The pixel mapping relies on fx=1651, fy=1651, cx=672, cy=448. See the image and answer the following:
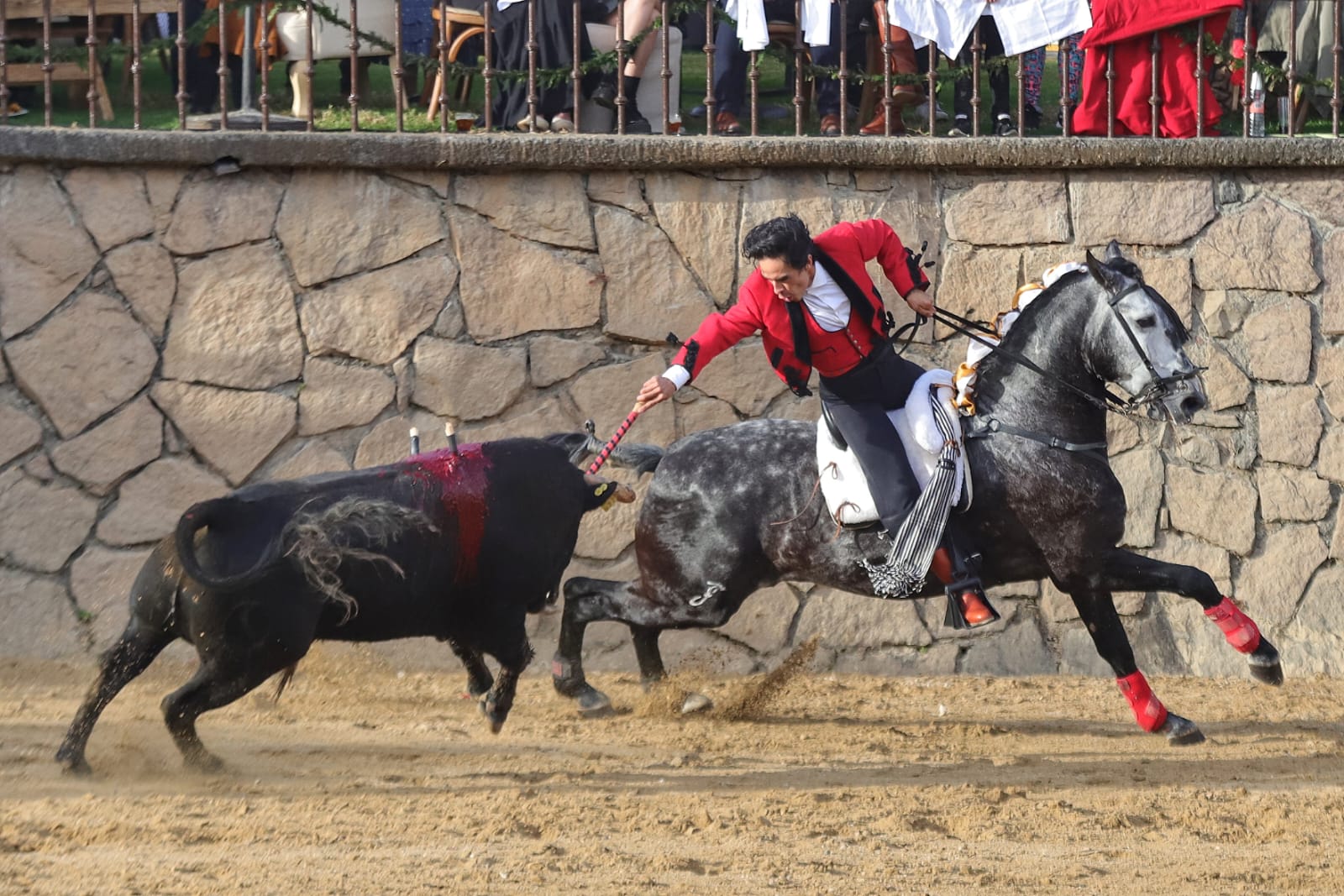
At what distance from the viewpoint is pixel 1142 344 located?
5.74m

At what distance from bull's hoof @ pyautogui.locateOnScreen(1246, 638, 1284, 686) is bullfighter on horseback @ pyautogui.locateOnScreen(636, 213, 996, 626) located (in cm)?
99

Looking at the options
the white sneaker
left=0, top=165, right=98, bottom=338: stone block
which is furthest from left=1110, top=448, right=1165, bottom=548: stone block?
left=0, top=165, right=98, bottom=338: stone block

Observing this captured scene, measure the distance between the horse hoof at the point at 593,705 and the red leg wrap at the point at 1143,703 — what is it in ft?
6.77

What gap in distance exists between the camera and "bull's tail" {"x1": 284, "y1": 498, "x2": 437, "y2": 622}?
18.3ft

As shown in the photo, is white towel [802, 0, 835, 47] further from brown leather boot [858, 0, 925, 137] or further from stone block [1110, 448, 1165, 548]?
stone block [1110, 448, 1165, 548]

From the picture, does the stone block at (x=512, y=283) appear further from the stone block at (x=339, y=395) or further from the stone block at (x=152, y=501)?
the stone block at (x=152, y=501)

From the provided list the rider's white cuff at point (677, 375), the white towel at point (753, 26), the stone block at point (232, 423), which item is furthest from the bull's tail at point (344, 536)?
the white towel at point (753, 26)

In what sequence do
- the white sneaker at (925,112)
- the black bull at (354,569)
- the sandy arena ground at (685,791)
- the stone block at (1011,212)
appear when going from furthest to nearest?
1. the white sneaker at (925,112)
2. the stone block at (1011,212)
3. the black bull at (354,569)
4. the sandy arena ground at (685,791)

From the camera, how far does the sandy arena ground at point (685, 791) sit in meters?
4.77

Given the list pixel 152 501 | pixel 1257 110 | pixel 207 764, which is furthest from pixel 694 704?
pixel 1257 110

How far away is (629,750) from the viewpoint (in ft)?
20.7

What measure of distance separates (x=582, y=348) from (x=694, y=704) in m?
1.73

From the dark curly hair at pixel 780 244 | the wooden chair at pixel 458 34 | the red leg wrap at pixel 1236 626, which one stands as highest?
the wooden chair at pixel 458 34

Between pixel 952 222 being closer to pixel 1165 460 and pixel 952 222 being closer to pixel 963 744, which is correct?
pixel 1165 460
